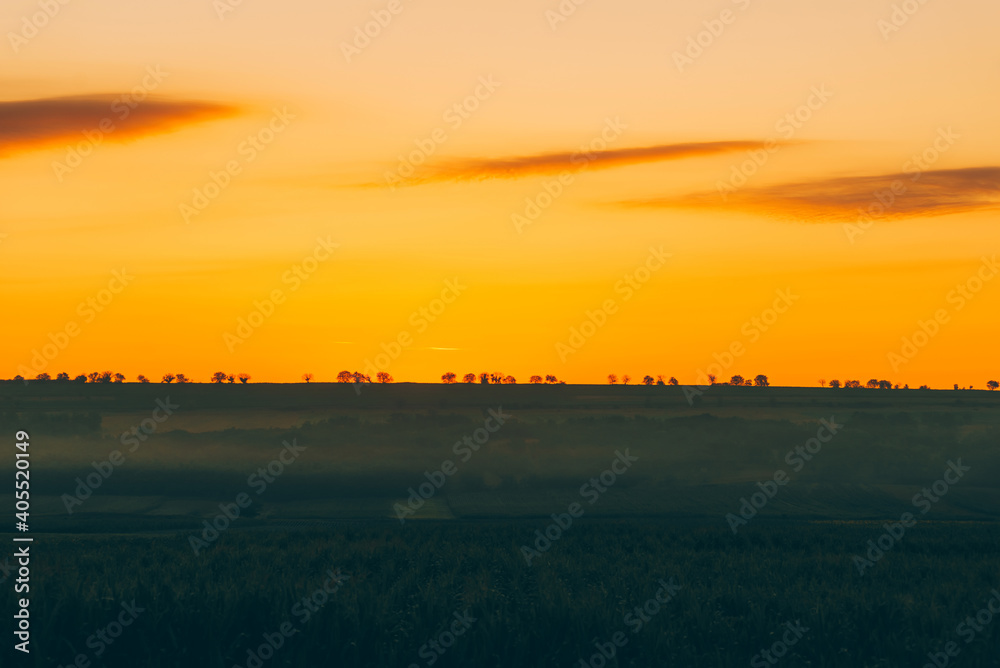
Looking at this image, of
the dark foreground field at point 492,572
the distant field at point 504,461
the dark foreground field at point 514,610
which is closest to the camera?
the dark foreground field at point 514,610

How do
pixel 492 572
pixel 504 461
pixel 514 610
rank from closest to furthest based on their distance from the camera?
pixel 514 610
pixel 492 572
pixel 504 461

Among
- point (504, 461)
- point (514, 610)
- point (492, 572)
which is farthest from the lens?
point (504, 461)

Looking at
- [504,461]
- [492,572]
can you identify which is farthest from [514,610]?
[504,461]

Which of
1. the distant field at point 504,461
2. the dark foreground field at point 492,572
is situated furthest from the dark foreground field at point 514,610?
the distant field at point 504,461

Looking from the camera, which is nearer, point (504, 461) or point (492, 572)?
point (492, 572)

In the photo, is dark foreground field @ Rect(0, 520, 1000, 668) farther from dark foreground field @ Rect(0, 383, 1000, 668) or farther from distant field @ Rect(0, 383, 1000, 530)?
distant field @ Rect(0, 383, 1000, 530)

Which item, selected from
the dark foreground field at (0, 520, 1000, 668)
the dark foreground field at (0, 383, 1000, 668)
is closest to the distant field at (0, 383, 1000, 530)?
the dark foreground field at (0, 383, 1000, 668)

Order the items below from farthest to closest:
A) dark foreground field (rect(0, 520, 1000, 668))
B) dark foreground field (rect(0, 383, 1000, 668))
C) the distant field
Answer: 1. the distant field
2. dark foreground field (rect(0, 383, 1000, 668))
3. dark foreground field (rect(0, 520, 1000, 668))

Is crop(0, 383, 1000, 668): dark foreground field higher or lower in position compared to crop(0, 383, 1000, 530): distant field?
lower

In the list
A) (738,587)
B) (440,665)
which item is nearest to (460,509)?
(738,587)

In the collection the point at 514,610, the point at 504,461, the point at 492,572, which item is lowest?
the point at 514,610

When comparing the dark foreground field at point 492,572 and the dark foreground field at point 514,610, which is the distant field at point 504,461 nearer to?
the dark foreground field at point 492,572

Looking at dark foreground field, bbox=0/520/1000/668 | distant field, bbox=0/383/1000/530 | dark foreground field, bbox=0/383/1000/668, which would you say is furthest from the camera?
distant field, bbox=0/383/1000/530

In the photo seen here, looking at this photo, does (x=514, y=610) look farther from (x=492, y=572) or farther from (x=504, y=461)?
(x=504, y=461)
